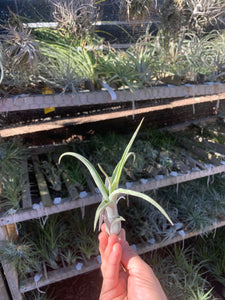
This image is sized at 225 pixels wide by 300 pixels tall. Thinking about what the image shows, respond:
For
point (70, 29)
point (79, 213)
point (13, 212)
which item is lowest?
point (79, 213)

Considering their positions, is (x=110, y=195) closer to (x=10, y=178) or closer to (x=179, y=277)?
(x=10, y=178)

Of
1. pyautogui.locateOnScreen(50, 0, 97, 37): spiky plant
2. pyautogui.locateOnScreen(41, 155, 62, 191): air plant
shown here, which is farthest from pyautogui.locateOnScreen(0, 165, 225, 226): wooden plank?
pyautogui.locateOnScreen(50, 0, 97, 37): spiky plant

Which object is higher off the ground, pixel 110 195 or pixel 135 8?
pixel 135 8

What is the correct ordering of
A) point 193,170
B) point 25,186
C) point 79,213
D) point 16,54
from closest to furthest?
point 16,54 < point 25,186 < point 193,170 < point 79,213

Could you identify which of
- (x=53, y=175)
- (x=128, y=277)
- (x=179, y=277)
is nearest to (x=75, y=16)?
(x=53, y=175)

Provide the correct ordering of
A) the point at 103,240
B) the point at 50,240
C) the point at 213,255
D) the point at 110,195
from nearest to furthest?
1. the point at 110,195
2. the point at 103,240
3. the point at 50,240
4. the point at 213,255

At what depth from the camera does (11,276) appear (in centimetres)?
113

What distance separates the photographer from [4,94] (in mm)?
804

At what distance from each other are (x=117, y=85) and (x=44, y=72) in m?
0.31

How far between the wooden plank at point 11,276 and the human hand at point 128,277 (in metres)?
0.54

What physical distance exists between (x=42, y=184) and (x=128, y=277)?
592 millimetres

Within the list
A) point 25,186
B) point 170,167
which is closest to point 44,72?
point 25,186

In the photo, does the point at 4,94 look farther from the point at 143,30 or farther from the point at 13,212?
the point at 143,30

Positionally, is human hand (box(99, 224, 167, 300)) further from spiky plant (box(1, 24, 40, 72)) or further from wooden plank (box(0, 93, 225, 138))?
wooden plank (box(0, 93, 225, 138))
